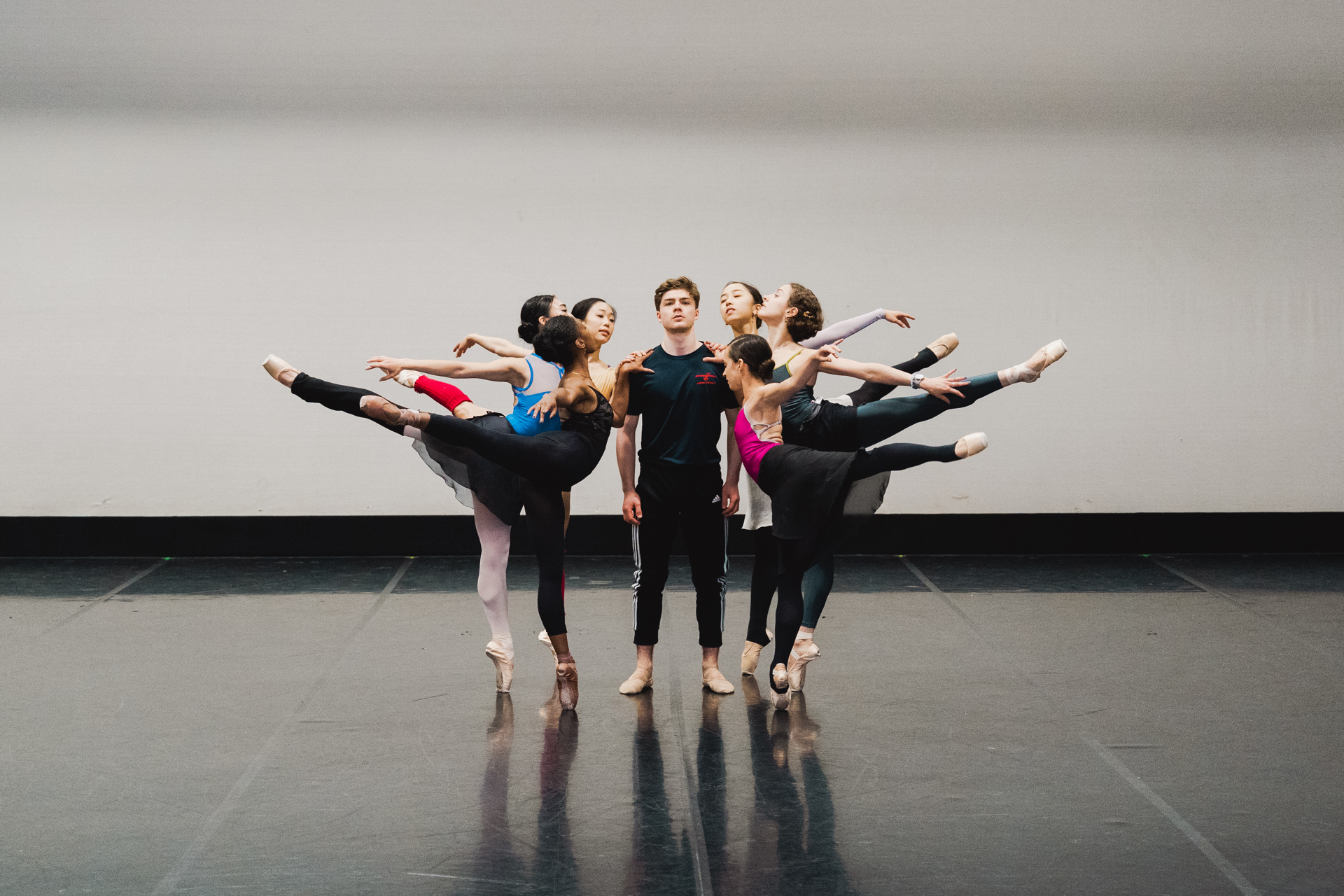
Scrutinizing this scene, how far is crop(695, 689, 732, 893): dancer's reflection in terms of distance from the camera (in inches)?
106

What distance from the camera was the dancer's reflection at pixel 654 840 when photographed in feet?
8.55

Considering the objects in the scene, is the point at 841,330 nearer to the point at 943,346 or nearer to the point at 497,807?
the point at 943,346

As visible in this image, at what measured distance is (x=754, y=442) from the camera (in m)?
3.79

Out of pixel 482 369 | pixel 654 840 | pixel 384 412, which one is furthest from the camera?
pixel 482 369

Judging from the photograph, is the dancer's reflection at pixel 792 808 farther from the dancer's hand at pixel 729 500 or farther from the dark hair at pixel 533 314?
the dark hair at pixel 533 314

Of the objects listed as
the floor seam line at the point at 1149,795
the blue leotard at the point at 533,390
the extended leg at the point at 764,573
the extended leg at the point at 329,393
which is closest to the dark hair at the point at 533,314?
the blue leotard at the point at 533,390

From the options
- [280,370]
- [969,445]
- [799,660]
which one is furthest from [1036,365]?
[280,370]

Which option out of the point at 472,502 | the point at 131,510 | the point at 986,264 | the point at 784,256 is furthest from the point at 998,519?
the point at 131,510

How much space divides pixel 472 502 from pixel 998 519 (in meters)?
3.78

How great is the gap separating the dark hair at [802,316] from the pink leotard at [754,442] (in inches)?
15.5

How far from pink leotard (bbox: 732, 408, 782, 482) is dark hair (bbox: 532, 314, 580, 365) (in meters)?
0.63

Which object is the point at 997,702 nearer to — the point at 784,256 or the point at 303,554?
the point at 784,256

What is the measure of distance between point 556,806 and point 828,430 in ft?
5.14

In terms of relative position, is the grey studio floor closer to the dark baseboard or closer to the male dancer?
the male dancer
